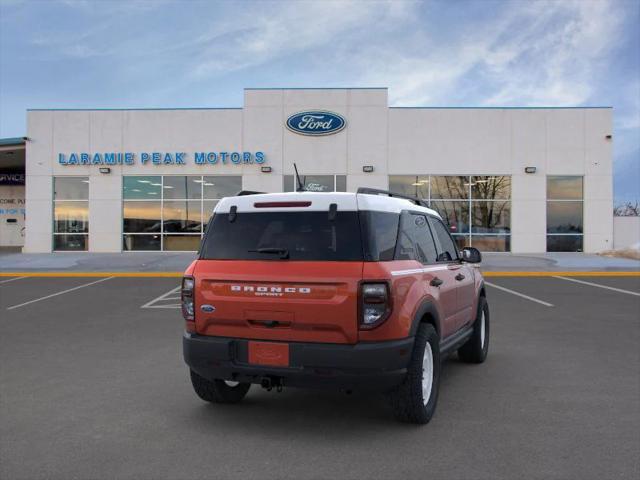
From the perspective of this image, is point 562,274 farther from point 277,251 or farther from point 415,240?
point 277,251

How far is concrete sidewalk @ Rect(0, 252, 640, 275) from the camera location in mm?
17922

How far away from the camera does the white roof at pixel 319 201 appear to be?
411 cm

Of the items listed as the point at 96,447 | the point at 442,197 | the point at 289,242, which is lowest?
the point at 96,447

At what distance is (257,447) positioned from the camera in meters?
3.91

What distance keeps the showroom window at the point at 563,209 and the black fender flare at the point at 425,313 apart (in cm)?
2041

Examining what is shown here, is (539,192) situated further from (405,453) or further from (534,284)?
(405,453)

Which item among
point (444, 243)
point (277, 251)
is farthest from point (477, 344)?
point (277, 251)

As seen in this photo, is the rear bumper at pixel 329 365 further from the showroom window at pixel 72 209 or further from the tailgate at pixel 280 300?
the showroom window at pixel 72 209

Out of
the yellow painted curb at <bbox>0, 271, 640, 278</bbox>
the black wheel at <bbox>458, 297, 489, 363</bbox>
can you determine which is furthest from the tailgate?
the yellow painted curb at <bbox>0, 271, 640, 278</bbox>

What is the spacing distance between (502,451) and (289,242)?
81.4 inches

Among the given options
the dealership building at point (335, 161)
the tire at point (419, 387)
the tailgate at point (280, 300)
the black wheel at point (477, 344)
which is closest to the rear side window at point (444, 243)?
the black wheel at point (477, 344)

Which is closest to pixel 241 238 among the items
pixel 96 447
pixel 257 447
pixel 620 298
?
pixel 257 447

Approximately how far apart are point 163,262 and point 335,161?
808 centimetres

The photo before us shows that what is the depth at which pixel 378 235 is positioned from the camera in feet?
13.5
